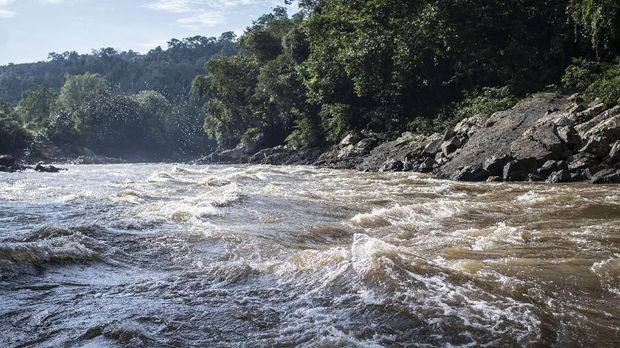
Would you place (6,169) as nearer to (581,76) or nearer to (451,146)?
(451,146)

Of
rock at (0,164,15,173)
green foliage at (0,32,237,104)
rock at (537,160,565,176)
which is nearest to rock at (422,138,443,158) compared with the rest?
rock at (537,160,565,176)

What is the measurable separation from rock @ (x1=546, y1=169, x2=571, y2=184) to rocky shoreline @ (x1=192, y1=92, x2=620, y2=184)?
0.02m

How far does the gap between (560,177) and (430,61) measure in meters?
14.0

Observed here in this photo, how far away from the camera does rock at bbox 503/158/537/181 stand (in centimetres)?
1323

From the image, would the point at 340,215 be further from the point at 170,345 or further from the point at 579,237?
the point at 170,345

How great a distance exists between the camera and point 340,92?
3002 cm

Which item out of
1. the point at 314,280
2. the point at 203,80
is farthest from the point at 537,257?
the point at 203,80

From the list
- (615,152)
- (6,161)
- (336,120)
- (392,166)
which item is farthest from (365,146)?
(6,161)

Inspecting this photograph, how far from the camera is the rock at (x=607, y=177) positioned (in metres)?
11.2

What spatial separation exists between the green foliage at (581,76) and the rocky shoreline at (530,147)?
73 centimetres

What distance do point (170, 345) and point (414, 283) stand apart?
2206 millimetres

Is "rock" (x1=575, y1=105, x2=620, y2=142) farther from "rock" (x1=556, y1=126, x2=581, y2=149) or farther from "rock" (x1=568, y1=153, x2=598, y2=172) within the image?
"rock" (x1=568, y1=153, x2=598, y2=172)

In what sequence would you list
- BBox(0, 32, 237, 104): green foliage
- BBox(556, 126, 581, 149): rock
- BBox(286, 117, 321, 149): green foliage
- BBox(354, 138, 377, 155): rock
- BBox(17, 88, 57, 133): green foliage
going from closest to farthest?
BBox(556, 126, 581, 149): rock
BBox(354, 138, 377, 155): rock
BBox(286, 117, 321, 149): green foliage
BBox(17, 88, 57, 133): green foliage
BBox(0, 32, 237, 104): green foliage

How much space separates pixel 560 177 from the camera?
1216 cm
